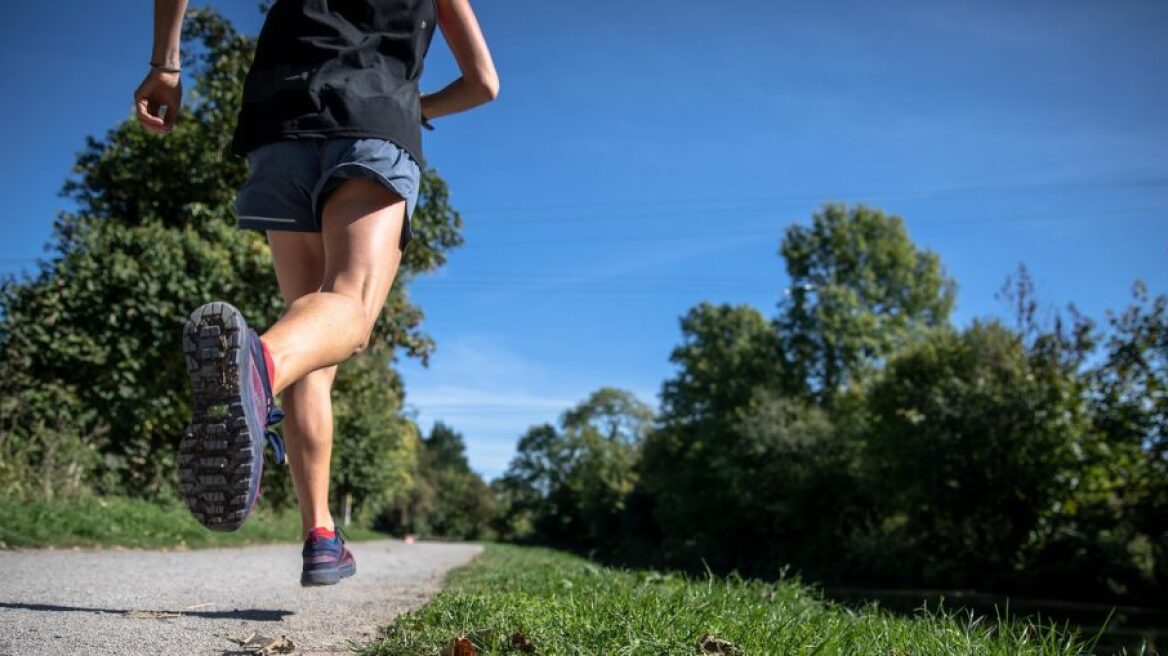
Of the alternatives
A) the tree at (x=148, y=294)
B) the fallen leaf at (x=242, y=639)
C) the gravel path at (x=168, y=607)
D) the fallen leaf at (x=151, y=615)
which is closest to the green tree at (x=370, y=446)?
the tree at (x=148, y=294)

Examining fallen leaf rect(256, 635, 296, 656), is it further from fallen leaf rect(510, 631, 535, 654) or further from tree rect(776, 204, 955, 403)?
tree rect(776, 204, 955, 403)

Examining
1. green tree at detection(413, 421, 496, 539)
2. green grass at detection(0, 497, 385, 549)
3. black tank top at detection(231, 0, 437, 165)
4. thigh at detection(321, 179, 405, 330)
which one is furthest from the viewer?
green tree at detection(413, 421, 496, 539)

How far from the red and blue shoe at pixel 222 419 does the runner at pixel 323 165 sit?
14cm

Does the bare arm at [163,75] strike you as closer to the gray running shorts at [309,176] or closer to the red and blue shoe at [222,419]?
the gray running shorts at [309,176]

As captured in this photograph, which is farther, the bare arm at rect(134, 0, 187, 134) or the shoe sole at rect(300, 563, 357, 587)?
the shoe sole at rect(300, 563, 357, 587)

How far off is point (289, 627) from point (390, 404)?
72.6 ft

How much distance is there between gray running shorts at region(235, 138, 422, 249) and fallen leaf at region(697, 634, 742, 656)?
56.2 inches

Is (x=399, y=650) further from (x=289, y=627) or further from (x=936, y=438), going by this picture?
(x=936, y=438)

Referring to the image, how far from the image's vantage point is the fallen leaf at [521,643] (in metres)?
2.00

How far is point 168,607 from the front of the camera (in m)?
3.02

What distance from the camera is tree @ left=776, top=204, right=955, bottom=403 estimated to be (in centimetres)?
3388

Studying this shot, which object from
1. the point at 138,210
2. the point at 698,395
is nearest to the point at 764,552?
the point at 698,395

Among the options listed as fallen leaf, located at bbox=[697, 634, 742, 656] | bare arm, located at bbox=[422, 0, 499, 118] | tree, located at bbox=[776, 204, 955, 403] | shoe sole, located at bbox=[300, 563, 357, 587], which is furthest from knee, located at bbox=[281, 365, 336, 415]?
tree, located at bbox=[776, 204, 955, 403]

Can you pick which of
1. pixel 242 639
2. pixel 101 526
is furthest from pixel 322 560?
pixel 101 526
